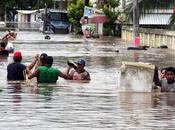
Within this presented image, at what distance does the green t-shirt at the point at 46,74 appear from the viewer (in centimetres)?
1882

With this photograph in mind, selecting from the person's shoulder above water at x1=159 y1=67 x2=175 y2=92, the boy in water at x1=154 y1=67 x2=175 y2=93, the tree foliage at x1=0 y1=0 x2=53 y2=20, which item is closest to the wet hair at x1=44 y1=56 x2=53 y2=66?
the boy in water at x1=154 y1=67 x2=175 y2=93

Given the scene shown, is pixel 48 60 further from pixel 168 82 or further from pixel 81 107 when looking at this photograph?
pixel 81 107

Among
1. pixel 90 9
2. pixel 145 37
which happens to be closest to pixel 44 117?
pixel 145 37

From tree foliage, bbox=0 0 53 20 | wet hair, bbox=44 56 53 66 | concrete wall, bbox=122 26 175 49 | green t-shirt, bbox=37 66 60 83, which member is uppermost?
tree foliage, bbox=0 0 53 20

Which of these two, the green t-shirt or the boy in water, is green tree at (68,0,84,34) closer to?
the green t-shirt

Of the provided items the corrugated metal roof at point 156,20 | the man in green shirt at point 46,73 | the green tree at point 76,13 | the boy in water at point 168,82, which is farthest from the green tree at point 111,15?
the boy in water at point 168,82

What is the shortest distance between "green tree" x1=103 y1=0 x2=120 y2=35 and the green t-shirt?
50.0m

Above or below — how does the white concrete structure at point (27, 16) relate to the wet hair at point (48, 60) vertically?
below

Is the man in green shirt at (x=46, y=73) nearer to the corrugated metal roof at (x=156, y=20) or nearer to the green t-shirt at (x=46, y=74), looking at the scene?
the green t-shirt at (x=46, y=74)

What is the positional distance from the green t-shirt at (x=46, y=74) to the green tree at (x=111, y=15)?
50044 millimetres

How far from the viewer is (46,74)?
19062 mm

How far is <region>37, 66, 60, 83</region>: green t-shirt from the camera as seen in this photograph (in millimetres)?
18822

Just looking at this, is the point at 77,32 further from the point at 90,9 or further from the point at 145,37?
the point at 145,37

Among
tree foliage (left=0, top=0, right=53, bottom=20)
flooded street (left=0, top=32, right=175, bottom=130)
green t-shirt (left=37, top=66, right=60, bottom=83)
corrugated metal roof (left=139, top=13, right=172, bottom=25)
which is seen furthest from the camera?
tree foliage (left=0, top=0, right=53, bottom=20)
